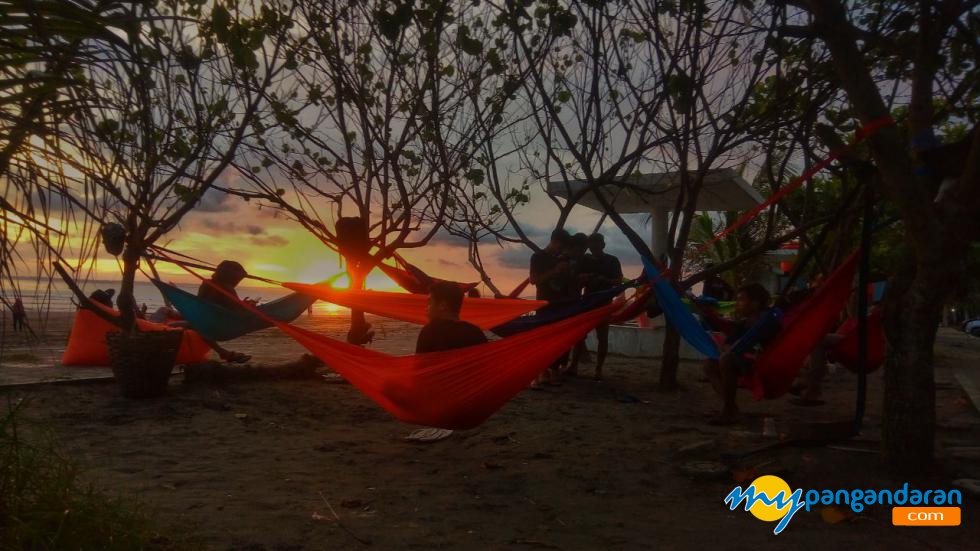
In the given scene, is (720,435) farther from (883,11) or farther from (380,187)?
(380,187)

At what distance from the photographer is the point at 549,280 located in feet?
17.6

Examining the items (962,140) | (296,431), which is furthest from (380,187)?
(962,140)

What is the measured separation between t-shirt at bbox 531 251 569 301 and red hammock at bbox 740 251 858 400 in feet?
7.30

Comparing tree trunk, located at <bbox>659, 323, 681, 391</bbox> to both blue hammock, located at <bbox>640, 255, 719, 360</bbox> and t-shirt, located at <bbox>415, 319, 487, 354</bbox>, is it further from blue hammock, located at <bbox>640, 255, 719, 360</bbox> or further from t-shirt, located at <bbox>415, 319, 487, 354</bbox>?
t-shirt, located at <bbox>415, 319, 487, 354</bbox>

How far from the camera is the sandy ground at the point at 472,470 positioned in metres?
2.35

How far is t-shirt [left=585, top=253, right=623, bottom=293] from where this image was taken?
547 centimetres

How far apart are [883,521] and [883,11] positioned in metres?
3.30

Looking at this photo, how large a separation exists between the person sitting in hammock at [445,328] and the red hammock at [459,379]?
19 cm

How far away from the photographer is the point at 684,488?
290 cm

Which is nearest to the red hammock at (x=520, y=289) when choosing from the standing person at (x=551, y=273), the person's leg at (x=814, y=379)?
the standing person at (x=551, y=273)

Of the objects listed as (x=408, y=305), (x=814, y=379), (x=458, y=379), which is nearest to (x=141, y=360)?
(x=408, y=305)

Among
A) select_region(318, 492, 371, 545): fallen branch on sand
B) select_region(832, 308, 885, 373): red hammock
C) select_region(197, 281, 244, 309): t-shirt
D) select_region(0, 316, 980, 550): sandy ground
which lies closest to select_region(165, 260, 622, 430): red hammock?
select_region(0, 316, 980, 550): sandy ground

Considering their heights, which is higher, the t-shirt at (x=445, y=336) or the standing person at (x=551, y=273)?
the standing person at (x=551, y=273)

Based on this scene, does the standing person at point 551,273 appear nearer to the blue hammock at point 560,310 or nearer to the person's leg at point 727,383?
the blue hammock at point 560,310
